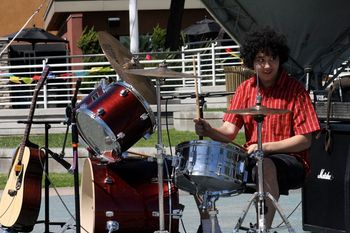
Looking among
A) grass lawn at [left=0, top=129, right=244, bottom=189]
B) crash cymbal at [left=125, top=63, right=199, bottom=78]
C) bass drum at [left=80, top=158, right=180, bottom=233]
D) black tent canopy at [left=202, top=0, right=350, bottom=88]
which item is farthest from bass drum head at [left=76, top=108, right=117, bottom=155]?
grass lawn at [left=0, top=129, right=244, bottom=189]

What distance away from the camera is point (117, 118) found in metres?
5.64

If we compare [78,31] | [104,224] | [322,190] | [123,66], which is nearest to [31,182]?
[104,224]

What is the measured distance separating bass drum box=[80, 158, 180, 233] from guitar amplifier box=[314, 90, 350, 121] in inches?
51.1

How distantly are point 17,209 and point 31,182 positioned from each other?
0.23 meters

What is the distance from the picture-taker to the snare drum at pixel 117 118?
561 cm

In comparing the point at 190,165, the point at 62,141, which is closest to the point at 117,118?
the point at 190,165

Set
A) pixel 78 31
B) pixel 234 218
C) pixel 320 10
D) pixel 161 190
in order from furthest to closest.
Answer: pixel 78 31 < pixel 320 10 < pixel 234 218 < pixel 161 190

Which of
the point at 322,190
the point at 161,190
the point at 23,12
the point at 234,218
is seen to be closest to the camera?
the point at 161,190

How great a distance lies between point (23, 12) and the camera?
31797mm

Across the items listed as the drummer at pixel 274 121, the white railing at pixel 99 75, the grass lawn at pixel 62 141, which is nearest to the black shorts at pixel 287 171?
the drummer at pixel 274 121

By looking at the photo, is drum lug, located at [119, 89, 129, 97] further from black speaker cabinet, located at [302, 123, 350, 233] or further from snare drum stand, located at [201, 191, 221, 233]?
black speaker cabinet, located at [302, 123, 350, 233]

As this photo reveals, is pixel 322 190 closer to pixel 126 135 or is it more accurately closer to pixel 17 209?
pixel 126 135

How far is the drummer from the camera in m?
5.46

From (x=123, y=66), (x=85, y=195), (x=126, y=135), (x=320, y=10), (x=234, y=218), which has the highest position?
(x=320, y=10)
